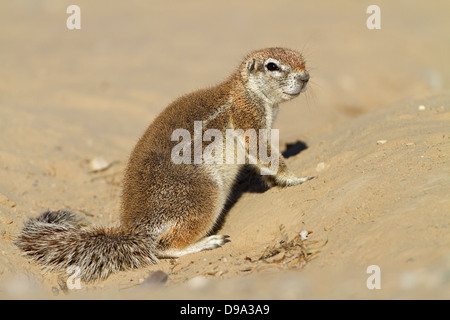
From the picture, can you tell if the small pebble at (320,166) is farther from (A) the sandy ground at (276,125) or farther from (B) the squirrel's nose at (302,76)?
(B) the squirrel's nose at (302,76)

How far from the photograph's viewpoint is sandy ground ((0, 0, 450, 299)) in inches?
166

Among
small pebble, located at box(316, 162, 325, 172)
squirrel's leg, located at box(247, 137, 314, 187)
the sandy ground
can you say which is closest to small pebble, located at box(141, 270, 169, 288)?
the sandy ground

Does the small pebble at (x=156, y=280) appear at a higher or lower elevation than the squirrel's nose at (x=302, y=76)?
lower

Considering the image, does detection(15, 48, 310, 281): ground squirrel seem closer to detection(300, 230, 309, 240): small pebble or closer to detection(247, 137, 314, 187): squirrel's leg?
detection(247, 137, 314, 187): squirrel's leg

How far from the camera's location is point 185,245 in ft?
→ 18.0

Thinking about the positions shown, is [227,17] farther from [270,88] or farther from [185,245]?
[185,245]

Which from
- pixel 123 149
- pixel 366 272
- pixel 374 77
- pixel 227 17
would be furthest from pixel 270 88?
pixel 227 17

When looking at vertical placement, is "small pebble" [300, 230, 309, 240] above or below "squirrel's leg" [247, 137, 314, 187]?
below

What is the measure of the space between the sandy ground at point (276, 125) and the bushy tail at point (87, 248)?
0.49 feet

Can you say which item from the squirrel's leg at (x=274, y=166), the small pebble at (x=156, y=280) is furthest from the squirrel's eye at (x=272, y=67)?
the small pebble at (x=156, y=280)

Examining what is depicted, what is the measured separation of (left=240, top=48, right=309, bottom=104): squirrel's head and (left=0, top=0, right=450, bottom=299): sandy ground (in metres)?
1.03

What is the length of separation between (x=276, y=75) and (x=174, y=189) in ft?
6.18

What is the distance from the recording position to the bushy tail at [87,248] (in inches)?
200

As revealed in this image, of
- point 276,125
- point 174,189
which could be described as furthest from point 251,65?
point 276,125
